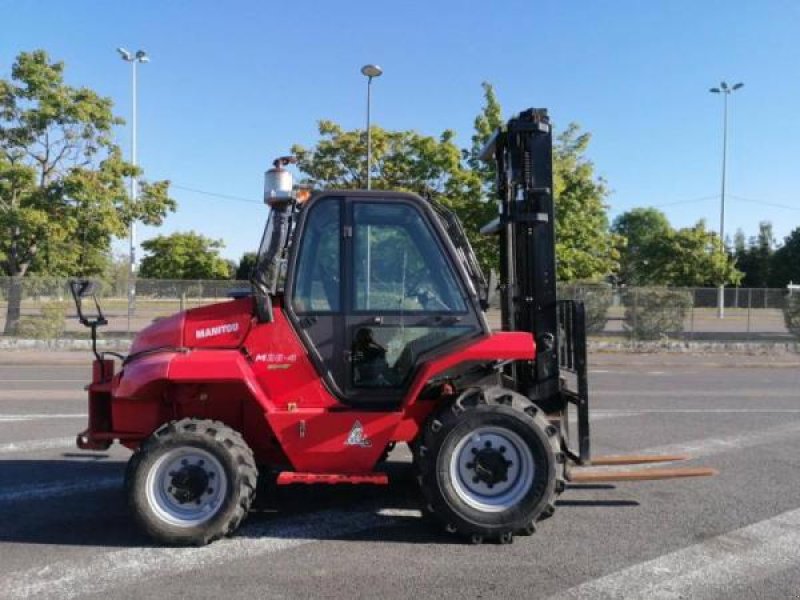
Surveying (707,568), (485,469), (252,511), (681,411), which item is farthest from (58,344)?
(707,568)

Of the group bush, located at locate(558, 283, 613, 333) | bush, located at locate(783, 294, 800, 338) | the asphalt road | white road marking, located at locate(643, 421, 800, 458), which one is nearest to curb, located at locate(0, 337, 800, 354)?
bush, located at locate(783, 294, 800, 338)

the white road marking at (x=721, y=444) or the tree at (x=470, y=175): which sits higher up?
the tree at (x=470, y=175)

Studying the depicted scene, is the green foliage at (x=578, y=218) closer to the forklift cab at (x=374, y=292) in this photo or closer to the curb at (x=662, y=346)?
the curb at (x=662, y=346)

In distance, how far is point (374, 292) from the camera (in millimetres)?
4938

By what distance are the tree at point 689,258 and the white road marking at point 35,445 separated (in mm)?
59756

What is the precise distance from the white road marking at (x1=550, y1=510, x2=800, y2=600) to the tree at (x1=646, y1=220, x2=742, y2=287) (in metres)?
59.5

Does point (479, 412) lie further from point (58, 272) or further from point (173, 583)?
point (58, 272)

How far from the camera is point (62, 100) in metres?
21.7

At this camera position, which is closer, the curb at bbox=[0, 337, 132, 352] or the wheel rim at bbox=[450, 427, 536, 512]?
the wheel rim at bbox=[450, 427, 536, 512]

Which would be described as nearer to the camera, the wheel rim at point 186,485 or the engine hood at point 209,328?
the wheel rim at point 186,485

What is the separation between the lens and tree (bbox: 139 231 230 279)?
86.8 meters

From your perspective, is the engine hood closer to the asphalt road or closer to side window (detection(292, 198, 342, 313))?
side window (detection(292, 198, 342, 313))

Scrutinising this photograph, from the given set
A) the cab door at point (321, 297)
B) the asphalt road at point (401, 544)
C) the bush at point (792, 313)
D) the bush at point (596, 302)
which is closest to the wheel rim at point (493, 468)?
the asphalt road at point (401, 544)

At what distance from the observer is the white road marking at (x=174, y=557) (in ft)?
12.9
